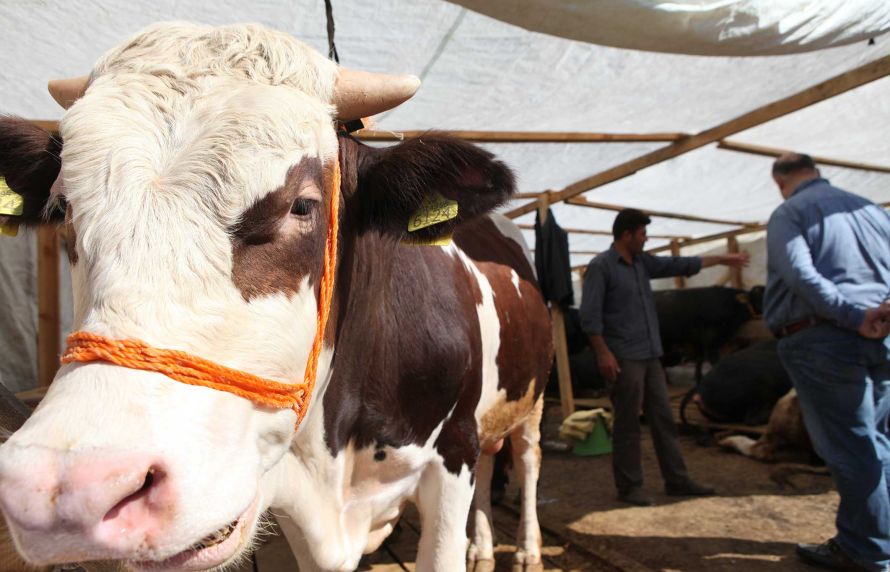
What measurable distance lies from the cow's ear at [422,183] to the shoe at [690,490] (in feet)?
11.8

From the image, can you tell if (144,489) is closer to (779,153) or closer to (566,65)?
(566,65)

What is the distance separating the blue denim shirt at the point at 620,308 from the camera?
4.63m

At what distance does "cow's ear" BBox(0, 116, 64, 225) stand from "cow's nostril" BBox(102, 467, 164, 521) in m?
0.99

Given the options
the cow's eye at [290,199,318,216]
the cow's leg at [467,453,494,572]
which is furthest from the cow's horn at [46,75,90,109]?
the cow's leg at [467,453,494,572]

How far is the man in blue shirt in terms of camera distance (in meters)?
2.73

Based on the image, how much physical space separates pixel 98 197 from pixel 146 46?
0.59 m

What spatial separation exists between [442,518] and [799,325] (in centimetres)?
200

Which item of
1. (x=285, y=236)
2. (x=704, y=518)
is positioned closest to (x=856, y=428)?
(x=704, y=518)

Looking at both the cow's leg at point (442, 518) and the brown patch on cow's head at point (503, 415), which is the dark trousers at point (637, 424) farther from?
the cow's leg at point (442, 518)

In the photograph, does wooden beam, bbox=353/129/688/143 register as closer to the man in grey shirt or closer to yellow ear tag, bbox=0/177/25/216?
the man in grey shirt

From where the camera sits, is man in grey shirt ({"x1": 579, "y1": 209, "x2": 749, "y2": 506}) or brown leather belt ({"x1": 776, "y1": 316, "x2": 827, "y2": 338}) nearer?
brown leather belt ({"x1": 776, "y1": 316, "x2": 827, "y2": 338})

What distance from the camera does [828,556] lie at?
3035 millimetres

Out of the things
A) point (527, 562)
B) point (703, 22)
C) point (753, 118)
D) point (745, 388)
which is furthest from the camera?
point (745, 388)

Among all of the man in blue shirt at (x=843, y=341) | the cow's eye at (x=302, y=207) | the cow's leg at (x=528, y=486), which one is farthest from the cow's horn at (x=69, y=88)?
the cow's leg at (x=528, y=486)
